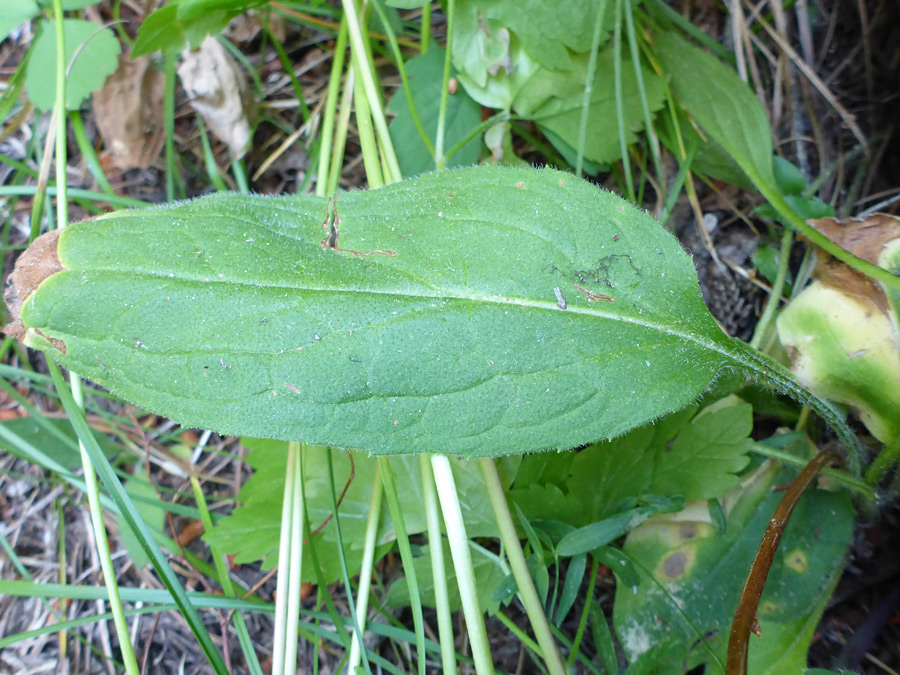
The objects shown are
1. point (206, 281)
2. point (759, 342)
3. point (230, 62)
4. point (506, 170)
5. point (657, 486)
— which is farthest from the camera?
point (230, 62)

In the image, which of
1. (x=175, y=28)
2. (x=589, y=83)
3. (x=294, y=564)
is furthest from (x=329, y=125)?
(x=294, y=564)

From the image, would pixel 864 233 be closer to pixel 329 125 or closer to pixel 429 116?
pixel 429 116

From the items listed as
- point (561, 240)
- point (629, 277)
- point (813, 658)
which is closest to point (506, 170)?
point (561, 240)

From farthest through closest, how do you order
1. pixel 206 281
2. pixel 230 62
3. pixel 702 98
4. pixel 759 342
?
pixel 230 62 < pixel 702 98 < pixel 759 342 < pixel 206 281

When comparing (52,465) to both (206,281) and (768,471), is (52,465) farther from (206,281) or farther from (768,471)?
(768,471)

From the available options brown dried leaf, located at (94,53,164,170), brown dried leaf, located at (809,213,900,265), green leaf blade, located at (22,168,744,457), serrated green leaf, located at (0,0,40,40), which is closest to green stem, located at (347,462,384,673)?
green leaf blade, located at (22,168,744,457)

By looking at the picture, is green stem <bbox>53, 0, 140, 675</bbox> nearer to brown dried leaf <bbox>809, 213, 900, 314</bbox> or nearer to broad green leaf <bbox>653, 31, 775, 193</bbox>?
broad green leaf <bbox>653, 31, 775, 193</bbox>

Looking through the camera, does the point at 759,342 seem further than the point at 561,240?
Yes

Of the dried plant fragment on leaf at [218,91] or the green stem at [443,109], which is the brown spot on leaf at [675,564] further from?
the dried plant fragment on leaf at [218,91]
